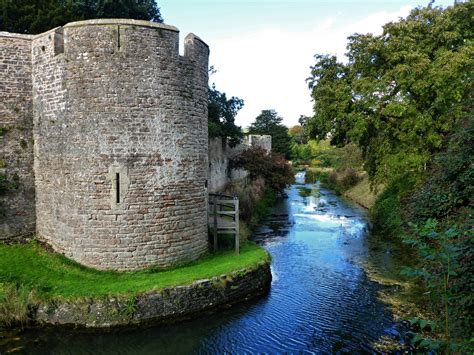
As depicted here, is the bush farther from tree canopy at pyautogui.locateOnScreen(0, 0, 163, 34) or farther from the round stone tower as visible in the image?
the round stone tower

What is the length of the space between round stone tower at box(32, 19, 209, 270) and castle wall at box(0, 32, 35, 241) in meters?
0.78

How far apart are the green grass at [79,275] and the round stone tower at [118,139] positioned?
1.06ft

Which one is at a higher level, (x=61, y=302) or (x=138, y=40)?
(x=138, y=40)

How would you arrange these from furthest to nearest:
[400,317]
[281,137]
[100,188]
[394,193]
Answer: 1. [281,137]
2. [394,193]
3. [100,188]
4. [400,317]

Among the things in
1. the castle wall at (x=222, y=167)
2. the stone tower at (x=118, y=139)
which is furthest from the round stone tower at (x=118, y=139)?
the castle wall at (x=222, y=167)

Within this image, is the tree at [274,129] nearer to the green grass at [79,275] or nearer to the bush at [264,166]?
the bush at [264,166]

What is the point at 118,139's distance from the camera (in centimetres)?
995

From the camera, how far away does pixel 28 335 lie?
8398 millimetres

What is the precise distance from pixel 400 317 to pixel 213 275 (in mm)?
4582

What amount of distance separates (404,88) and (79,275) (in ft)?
42.3

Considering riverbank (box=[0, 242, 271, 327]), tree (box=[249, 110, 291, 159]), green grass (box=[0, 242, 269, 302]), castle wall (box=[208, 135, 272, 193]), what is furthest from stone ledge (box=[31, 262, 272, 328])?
tree (box=[249, 110, 291, 159])

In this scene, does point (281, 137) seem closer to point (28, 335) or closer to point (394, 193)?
point (394, 193)

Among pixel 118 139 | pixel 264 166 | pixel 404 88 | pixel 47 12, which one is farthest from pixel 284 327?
pixel 264 166

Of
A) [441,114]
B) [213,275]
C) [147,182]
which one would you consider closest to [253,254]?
[213,275]
